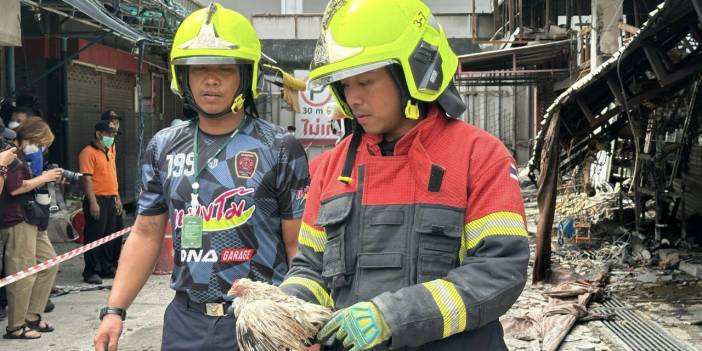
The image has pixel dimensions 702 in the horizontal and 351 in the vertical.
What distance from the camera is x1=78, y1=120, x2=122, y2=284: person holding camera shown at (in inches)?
341

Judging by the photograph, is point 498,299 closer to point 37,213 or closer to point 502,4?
point 37,213

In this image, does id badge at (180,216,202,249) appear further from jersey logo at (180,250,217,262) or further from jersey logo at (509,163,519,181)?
jersey logo at (509,163,519,181)

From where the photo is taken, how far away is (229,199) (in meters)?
2.85

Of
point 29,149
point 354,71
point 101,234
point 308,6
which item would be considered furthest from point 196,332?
point 308,6

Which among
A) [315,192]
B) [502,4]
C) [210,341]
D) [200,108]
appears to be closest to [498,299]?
[315,192]

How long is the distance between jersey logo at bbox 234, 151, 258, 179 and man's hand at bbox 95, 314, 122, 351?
0.73 meters

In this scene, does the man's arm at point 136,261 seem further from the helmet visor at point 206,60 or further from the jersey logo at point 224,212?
the helmet visor at point 206,60

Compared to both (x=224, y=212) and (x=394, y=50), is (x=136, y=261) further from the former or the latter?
(x=394, y=50)

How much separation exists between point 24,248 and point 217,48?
426 centimetres

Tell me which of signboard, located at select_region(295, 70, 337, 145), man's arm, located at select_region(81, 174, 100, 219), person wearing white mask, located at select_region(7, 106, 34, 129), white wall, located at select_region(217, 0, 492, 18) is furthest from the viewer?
white wall, located at select_region(217, 0, 492, 18)

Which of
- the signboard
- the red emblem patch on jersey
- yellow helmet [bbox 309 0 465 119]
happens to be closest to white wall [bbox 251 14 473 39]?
the signboard

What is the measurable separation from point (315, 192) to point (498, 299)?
66cm

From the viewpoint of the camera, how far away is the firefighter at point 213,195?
2.80 meters

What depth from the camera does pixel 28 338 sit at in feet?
20.5
